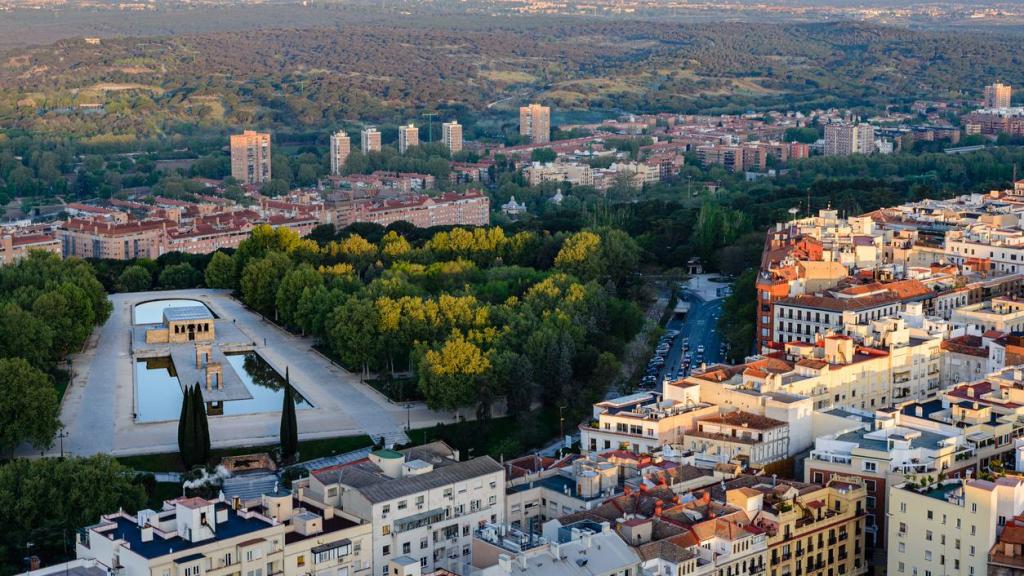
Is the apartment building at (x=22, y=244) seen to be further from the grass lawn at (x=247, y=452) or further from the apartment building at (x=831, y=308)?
the apartment building at (x=831, y=308)

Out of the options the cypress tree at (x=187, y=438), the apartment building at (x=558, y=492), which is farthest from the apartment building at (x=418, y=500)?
the cypress tree at (x=187, y=438)

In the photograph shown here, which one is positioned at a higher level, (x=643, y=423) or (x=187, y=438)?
(x=643, y=423)

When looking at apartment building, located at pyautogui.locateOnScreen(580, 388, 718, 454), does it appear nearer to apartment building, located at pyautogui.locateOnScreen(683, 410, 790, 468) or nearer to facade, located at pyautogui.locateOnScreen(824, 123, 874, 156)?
apartment building, located at pyautogui.locateOnScreen(683, 410, 790, 468)

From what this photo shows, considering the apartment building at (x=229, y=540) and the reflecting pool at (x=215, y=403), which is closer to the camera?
the apartment building at (x=229, y=540)

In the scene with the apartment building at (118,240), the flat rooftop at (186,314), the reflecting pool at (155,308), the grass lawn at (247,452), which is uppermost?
the flat rooftop at (186,314)

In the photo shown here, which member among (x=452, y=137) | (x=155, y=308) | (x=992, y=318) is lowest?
(x=155, y=308)

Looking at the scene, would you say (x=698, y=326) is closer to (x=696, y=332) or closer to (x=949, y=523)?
(x=696, y=332)

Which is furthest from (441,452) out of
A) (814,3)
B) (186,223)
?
(814,3)

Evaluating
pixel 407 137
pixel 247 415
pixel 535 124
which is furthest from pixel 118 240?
pixel 535 124
